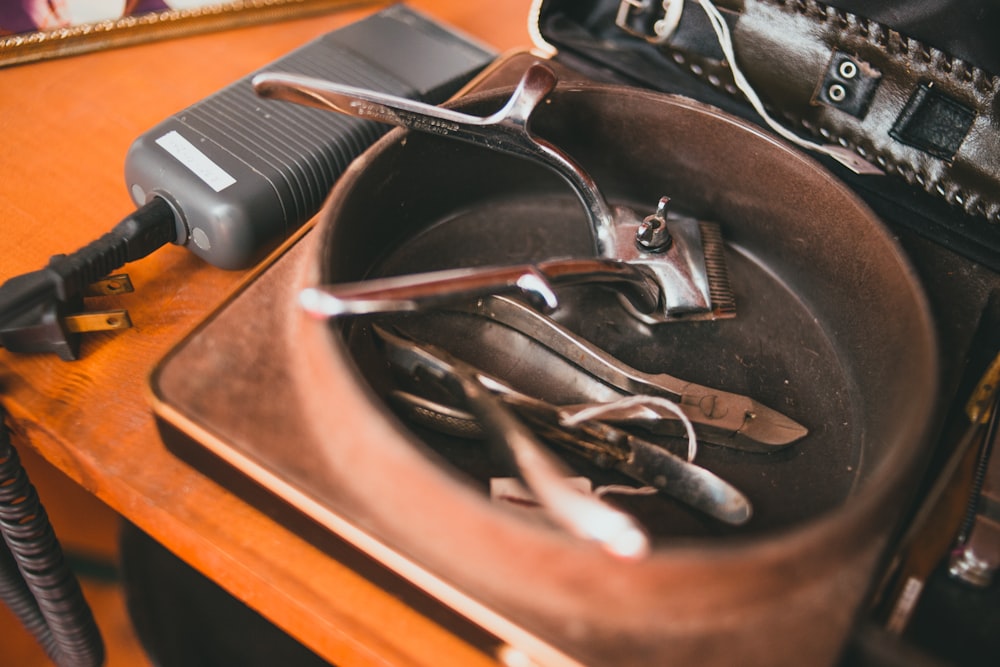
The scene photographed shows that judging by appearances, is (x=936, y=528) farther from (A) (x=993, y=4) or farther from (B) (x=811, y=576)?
(A) (x=993, y=4)

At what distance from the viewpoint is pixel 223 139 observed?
20.5 inches

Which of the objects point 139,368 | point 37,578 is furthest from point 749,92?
point 37,578

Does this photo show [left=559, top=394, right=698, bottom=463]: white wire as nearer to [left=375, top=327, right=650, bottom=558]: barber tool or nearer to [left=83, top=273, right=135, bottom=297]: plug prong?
[left=375, top=327, right=650, bottom=558]: barber tool

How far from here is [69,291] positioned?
1.50 ft

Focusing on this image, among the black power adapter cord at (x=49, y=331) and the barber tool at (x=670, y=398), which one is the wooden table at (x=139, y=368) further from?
the barber tool at (x=670, y=398)

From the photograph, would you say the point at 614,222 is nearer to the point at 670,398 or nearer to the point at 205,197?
the point at 670,398

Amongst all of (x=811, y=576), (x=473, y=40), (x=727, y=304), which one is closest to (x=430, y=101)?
(x=473, y=40)

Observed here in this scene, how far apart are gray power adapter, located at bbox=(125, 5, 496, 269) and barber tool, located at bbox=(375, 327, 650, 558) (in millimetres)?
134

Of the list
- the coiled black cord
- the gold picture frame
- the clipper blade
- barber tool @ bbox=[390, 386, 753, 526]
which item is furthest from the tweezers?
the gold picture frame

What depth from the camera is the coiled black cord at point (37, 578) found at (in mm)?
460

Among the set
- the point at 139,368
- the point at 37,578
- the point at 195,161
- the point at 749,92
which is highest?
the point at 749,92

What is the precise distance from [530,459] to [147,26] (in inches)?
21.3

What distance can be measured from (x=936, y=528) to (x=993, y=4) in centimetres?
29

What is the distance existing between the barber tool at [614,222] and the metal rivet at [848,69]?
130 mm
